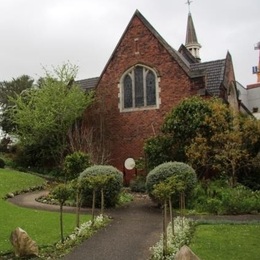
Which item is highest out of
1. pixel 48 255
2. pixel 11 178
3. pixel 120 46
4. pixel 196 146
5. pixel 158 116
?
pixel 120 46

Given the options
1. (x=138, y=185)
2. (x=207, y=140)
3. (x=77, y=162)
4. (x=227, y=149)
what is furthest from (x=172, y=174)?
→ (x=77, y=162)

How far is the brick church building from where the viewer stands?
1029 inches

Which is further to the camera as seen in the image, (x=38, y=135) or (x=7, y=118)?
(x=7, y=118)

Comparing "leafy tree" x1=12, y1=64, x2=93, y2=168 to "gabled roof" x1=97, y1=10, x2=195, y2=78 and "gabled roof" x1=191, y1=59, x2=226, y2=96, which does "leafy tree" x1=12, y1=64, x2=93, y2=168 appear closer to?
"gabled roof" x1=97, y1=10, x2=195, y2=78

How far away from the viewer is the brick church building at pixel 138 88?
26.1 meters

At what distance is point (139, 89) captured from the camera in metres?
27.8

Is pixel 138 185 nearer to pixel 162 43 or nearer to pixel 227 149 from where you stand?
pixel 227 149

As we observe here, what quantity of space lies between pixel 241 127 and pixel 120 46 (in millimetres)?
11056

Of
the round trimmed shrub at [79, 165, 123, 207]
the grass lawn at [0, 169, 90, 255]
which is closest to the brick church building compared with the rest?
the round trimmed shrub at [79, 165, 123, 207]

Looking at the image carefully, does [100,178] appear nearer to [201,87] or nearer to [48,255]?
[48,255]

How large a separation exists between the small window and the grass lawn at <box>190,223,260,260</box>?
1545 cm

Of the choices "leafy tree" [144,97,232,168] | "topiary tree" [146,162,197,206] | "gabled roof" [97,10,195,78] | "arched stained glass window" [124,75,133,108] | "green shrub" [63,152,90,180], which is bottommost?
"topiary tree" [146,162,197,206]

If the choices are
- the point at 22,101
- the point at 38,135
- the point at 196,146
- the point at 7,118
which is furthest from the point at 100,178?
the point at 7,118

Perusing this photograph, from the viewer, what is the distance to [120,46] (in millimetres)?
28422
